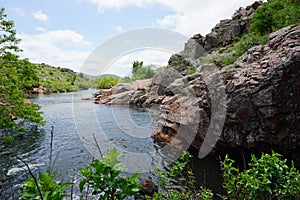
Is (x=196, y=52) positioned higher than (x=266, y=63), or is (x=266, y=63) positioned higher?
(x=196, y=52)

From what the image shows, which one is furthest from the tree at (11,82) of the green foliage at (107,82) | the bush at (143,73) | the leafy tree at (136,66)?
the green foliage at (107,82)

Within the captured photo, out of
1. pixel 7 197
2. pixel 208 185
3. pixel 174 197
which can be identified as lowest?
pixel 7 197

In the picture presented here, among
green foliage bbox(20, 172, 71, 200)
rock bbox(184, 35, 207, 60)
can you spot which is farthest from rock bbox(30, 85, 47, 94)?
green foliage bbox(20, 172, 71, 200)

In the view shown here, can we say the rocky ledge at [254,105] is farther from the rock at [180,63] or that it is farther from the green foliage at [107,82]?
the green foliage at [107,82]

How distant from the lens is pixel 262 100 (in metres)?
6.24

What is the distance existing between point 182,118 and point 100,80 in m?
50.3

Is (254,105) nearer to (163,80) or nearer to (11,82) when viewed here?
(11,82)

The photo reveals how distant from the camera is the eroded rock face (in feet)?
19.6

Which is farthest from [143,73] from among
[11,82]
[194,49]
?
[11,82]

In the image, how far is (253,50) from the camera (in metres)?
8.08

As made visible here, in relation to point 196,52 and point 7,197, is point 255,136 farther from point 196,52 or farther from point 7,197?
point 196,52

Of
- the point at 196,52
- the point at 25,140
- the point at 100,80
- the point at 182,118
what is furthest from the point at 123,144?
the point at 100,80

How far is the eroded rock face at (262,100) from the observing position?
5.97m

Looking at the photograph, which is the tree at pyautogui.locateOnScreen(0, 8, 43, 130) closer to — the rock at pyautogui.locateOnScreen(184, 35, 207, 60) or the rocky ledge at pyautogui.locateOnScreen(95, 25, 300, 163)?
the rocky ledge at pyautogui.locateOnScreen(95, 25, 300, 163)
